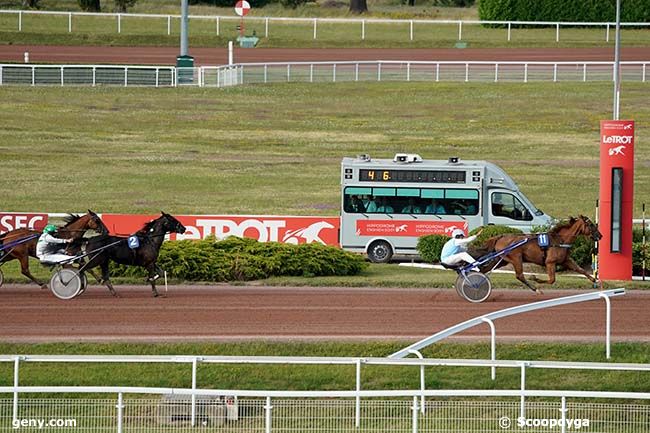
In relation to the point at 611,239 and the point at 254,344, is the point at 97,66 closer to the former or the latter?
the point at 611,239

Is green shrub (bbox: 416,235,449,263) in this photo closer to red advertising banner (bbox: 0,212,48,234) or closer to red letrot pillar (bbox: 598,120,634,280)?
red letrot pillar (bbox: 598,120,634,280)

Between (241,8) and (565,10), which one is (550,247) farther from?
(565,10)

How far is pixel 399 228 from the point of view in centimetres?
2894

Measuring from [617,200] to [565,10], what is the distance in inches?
1693

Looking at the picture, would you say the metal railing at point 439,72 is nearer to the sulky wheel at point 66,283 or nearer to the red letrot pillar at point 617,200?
the red letrot pillar at point 617,200

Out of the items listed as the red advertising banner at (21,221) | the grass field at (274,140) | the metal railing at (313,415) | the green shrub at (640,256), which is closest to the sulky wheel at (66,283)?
the red advertising banner at (21,221)

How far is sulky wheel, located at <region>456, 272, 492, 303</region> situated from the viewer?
22.2 metres

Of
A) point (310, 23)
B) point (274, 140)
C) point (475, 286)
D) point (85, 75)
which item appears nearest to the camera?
point (475, 286)

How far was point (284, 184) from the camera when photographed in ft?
126

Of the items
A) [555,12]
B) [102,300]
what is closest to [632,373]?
[102,300]

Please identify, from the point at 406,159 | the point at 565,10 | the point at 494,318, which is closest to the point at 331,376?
the point at 494,318

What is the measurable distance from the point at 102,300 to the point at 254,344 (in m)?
4.61

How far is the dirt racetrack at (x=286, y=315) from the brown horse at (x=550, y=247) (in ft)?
2.14

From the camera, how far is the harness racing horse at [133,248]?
22.3 meters
